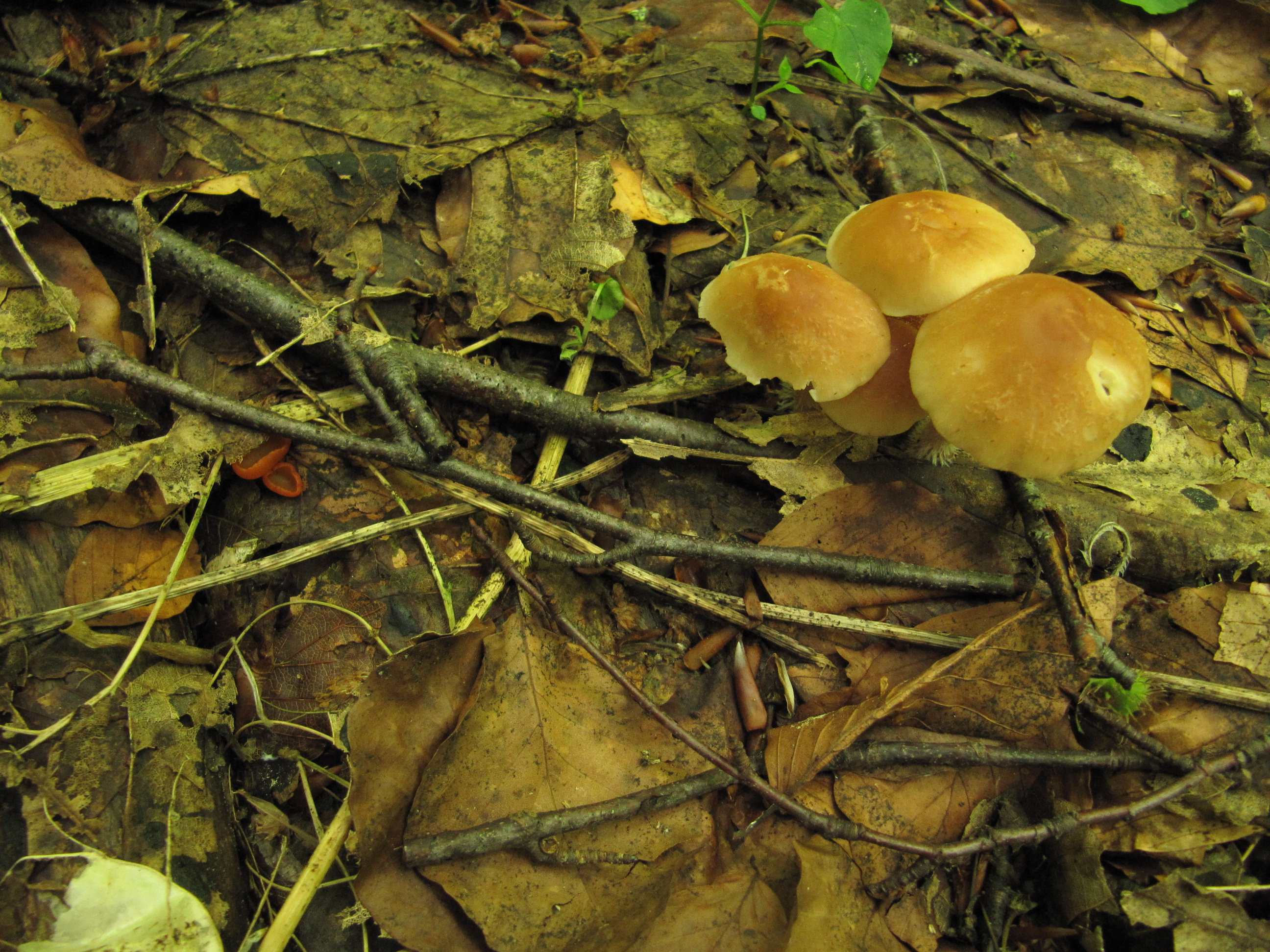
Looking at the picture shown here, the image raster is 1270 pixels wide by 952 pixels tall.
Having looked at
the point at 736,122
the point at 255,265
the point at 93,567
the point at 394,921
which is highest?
the point at 736,122

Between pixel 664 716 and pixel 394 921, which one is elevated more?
pixel 664 716

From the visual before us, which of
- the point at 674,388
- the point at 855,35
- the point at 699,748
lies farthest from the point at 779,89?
the point at 699,748

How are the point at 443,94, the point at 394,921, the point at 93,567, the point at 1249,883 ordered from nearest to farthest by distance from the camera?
1. the point at 394,921
2. the point at 1249,883
3. the point at 93,567
4. the point at 443,94

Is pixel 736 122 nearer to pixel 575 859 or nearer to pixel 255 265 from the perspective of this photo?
pixel 255 265

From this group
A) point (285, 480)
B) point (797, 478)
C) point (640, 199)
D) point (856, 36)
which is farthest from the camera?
point (640, 199)

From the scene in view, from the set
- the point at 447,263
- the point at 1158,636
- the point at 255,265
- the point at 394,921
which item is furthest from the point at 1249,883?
the point at 255,265

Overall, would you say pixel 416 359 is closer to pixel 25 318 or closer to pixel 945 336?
pixel 25 318
